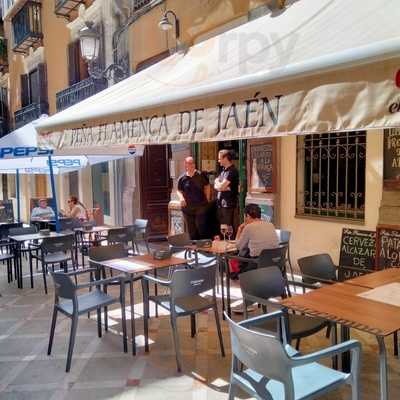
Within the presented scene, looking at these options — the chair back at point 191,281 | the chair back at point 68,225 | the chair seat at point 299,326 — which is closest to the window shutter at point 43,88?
the chair back at point 68,225

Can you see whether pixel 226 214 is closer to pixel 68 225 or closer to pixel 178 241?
pixel 178 241

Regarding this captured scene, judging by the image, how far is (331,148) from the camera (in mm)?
6391

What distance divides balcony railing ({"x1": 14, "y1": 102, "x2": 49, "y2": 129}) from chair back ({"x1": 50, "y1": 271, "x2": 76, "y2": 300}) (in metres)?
12.3

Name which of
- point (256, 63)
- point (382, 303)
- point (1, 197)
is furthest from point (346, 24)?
point (1, 197)

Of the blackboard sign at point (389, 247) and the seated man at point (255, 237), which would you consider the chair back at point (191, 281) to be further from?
the blackboard sign at point (389, 247)

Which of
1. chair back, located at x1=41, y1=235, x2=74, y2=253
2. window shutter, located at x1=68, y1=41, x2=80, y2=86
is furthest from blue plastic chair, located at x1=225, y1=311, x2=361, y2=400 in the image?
window shutter, located at x1=68, y1=41, x2=80, y2=86

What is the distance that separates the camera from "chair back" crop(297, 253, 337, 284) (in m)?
3.81

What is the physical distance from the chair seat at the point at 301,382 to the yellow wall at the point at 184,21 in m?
5.46

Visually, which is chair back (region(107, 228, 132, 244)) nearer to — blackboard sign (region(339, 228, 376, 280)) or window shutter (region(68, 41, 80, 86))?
blackboard sign (region(339, 228, 376, 280))

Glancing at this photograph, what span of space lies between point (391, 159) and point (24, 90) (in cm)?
1518

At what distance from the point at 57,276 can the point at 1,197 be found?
19.4m

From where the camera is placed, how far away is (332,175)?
6.45 metres

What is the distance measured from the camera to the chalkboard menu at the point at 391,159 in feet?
18.2

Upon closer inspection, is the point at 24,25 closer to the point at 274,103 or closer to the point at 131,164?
the point at 131,164
